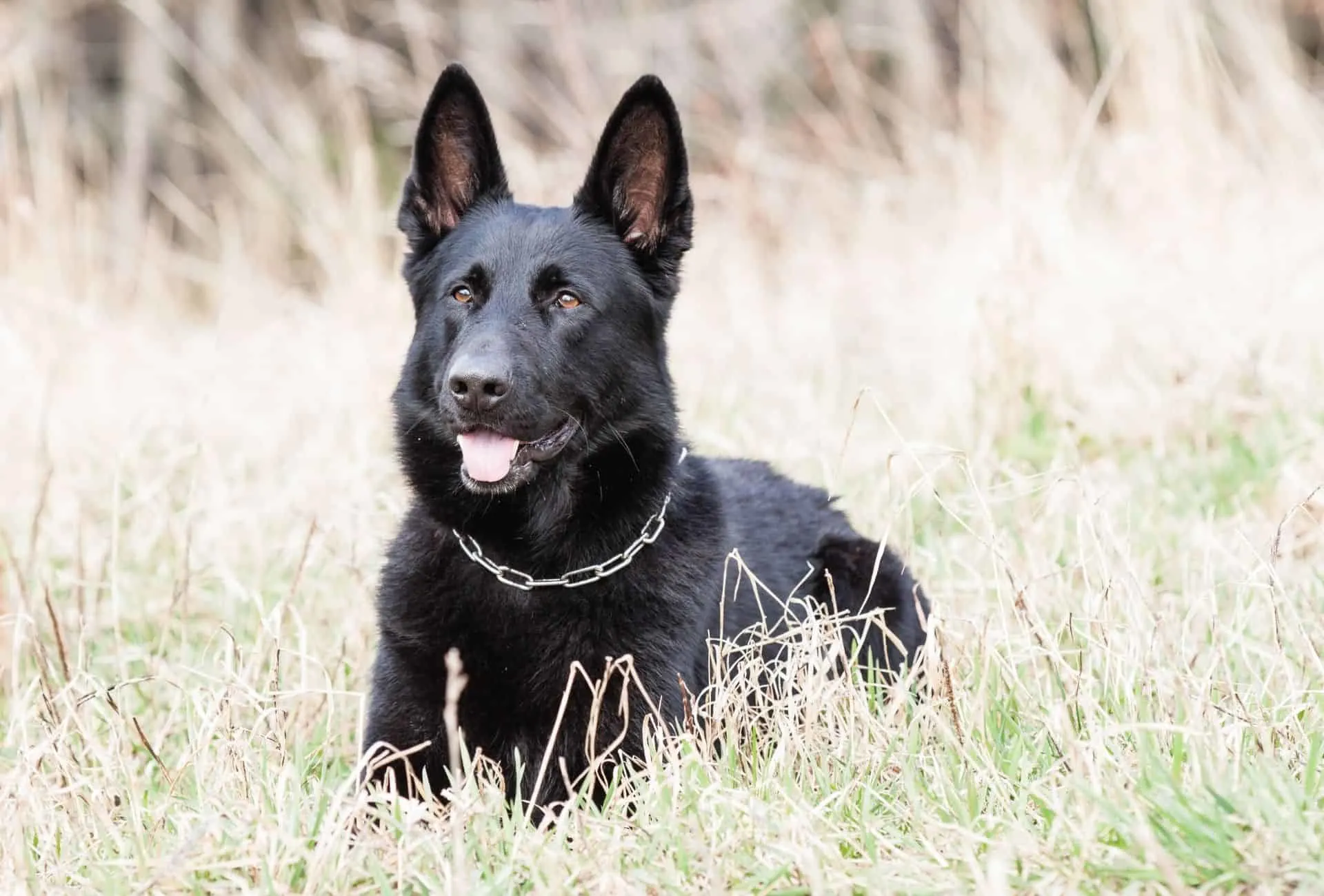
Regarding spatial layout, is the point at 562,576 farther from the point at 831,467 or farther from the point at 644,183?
the point at 831,467

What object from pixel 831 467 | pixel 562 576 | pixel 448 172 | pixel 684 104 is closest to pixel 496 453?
pixel 562 576

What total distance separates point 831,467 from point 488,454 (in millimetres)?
2109

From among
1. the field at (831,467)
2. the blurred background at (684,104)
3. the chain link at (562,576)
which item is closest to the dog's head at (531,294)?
the chain link at (562,576)

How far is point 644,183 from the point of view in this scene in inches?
139

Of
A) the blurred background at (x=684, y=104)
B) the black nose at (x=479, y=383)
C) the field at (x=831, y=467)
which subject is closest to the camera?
the field at (x=831, y=467)

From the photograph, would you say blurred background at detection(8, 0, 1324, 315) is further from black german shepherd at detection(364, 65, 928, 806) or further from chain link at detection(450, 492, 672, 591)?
chain link at detection(450, 492, 672, 591)

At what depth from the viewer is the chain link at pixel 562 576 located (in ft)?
10.5

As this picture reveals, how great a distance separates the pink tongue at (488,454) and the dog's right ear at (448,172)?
0.66 m

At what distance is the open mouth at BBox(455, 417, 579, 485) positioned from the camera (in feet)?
10.2

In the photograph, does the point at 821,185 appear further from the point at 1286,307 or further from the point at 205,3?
the point at 205,3

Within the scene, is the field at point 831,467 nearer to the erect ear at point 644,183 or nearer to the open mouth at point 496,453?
the open mouth at point 496,453

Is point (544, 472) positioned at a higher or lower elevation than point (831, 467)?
higher

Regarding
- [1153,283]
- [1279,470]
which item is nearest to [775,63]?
[1153,283]

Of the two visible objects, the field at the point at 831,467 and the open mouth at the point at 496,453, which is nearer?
the field at the point at 831,467
